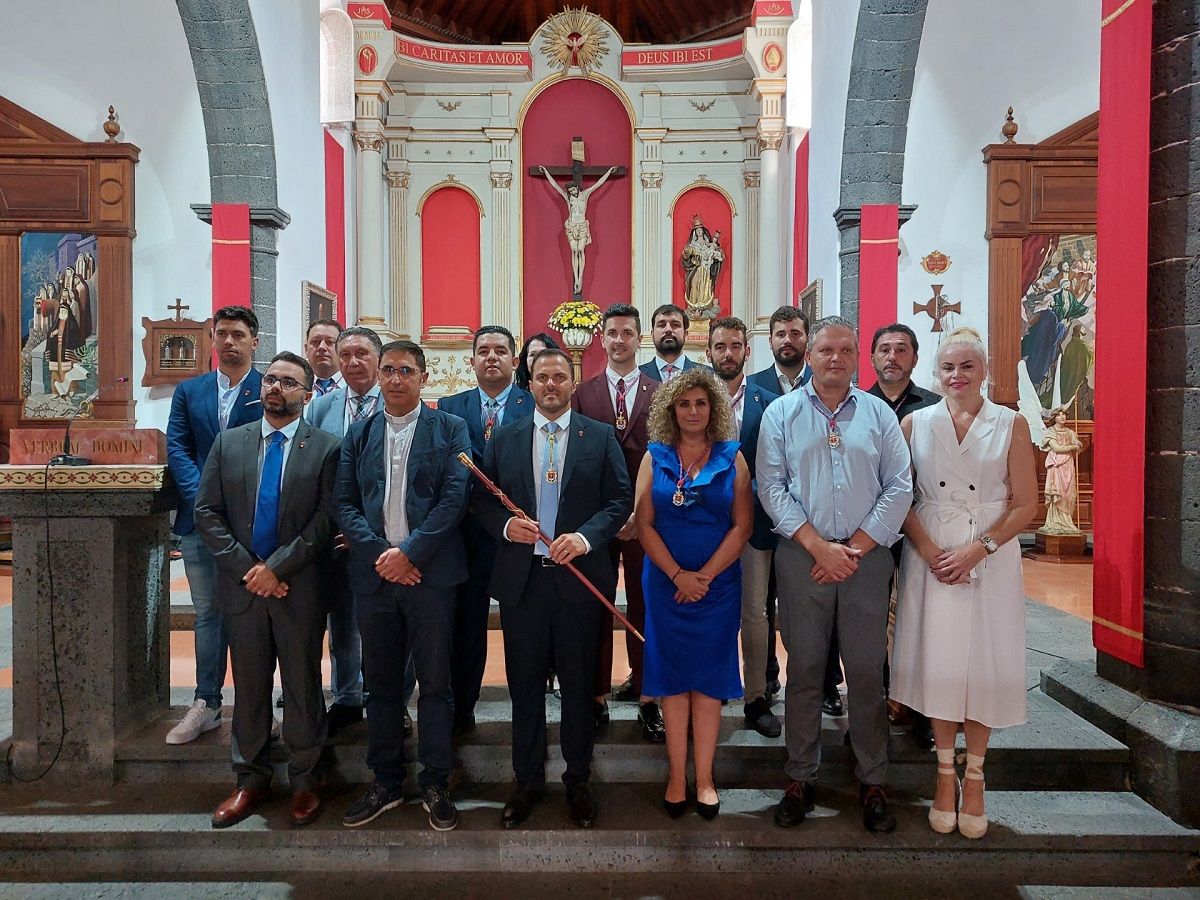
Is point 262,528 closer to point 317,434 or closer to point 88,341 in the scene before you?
point 317,434

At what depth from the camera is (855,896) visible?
2.20 m

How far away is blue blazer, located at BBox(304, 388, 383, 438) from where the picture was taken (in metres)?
2.88

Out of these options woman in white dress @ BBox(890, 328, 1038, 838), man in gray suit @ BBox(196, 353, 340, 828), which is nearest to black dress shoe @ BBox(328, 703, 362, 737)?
man in gray suit @ BBox(196, 353, 340, 828)

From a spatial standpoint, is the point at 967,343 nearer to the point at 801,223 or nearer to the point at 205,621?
the point at 205,621

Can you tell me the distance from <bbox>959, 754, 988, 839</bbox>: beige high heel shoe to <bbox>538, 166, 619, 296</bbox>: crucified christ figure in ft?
27.3

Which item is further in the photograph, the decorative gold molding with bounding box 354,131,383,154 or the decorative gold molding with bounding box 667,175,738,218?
the decorative gold molding with bounding box 667,175,738,218

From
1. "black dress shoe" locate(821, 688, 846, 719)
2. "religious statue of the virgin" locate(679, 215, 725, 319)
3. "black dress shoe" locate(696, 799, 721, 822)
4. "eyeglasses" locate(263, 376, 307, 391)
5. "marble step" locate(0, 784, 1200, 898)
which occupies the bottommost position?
"marble step" locate(0, 784, 1200, 898)

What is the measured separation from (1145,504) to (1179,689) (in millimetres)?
609

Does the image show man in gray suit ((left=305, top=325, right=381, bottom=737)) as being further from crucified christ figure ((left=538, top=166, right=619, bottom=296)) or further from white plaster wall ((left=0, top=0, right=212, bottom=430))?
crucified christ figure ((left=538, top=166, right=619, bottom=296))

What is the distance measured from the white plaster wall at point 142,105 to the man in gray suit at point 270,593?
5.94m

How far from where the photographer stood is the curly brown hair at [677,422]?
2.35 metres

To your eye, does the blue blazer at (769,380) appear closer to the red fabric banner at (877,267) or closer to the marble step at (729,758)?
the marble step at (729,758)

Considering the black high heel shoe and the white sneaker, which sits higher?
the white sneaker

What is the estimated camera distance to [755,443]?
2748mm
